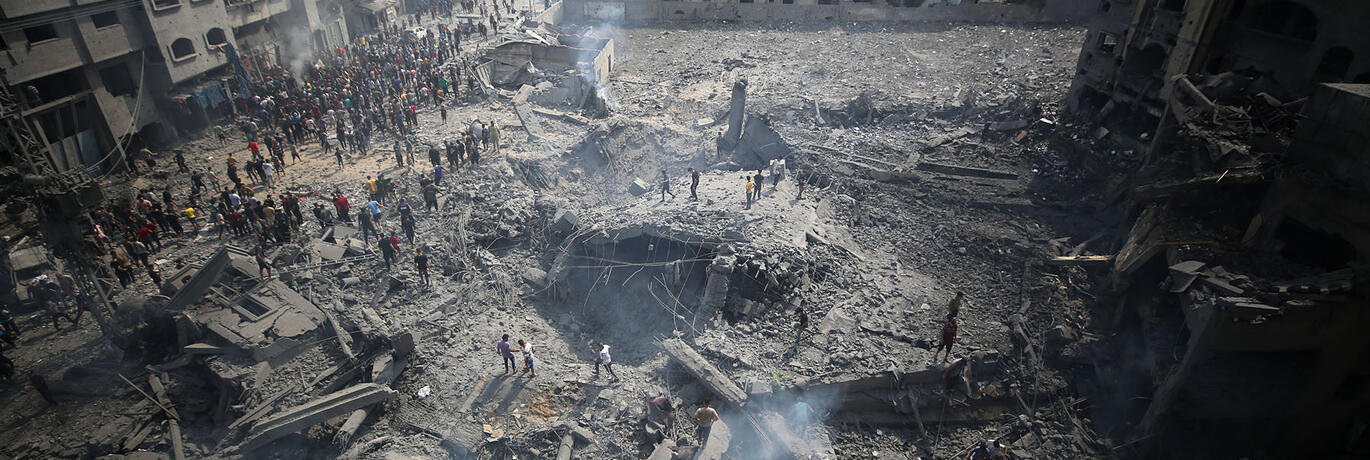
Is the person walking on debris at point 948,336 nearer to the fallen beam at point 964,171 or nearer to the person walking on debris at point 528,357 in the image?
the person walking on debris at point 528,357

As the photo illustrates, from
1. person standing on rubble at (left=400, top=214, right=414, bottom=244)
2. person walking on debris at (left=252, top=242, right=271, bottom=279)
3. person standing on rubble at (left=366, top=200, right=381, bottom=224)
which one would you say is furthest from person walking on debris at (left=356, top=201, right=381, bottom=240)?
person walking on debris at (left=252, top=242, right=271, bottom=279)

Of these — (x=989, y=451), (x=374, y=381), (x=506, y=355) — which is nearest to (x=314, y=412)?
(x=374, y=381)

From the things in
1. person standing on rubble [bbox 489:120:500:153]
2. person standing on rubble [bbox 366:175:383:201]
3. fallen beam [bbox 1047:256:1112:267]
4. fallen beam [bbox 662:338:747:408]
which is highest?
A: person standing on rubble [bbox 489:120:500:153]

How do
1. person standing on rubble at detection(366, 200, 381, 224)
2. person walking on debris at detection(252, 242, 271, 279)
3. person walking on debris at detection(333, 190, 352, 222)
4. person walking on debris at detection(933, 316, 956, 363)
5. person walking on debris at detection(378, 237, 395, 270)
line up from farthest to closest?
person standing on rubble at detection(366, 200, 381, 224) → person walking on debris at detection(333, 190, 352, 222) → person walking on debris at detection(378, 237, 395, 270) → person walking on debris at detection(252, 242, 271, 279) → person walking on debris at detection(933, 316, 956, 363)

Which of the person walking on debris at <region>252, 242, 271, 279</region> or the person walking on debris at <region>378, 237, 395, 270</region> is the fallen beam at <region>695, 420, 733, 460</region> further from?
the person walking on debris at <region>252, 242, 271, 279</region>

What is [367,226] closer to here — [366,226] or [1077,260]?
[366,226]

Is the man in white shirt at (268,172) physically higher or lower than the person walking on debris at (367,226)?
higher

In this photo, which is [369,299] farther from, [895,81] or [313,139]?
[895,81]

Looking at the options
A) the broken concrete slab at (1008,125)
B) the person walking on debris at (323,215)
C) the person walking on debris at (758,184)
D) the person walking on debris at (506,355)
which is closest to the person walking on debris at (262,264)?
the person walking on debris at (323,215)
